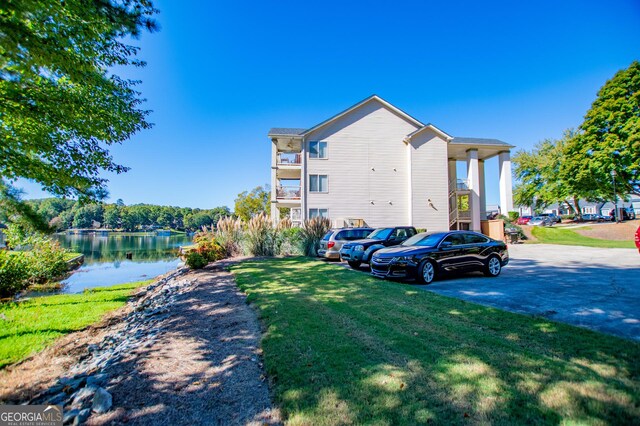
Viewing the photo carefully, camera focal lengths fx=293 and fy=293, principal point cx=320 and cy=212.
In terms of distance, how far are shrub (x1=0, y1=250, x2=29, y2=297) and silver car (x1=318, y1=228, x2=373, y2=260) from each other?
39.7ft

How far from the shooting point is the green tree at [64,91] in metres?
3.16

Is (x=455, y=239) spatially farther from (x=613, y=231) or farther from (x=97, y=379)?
(x=613, y=231)

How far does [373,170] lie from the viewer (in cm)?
2433

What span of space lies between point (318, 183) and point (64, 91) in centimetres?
1798

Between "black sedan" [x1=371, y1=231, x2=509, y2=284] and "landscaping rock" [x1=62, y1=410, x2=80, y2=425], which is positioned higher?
"black sedan" [x1=371, y1=231, x2=509, y2=284]

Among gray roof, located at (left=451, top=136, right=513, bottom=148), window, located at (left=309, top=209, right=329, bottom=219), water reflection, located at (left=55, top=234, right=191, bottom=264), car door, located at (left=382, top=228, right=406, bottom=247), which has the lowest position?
water reflection, located at (left=55, top=234, right=191, bottom=264)

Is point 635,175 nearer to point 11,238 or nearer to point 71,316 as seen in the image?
point 71,316

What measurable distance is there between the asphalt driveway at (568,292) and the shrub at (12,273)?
14.5 meters

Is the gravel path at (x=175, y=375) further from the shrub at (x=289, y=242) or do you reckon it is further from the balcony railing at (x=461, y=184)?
the balcony railing at (x=461, y=184)

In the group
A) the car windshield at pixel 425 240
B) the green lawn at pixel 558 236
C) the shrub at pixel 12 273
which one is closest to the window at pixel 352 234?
the car windshield at pixel 425 240

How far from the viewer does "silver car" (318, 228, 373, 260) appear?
551 inches

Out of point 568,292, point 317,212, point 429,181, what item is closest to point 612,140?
point 429,181

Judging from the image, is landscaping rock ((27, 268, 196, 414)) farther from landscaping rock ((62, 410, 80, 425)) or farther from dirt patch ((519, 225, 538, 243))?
dirt patch ((519, 225, 538, 243))

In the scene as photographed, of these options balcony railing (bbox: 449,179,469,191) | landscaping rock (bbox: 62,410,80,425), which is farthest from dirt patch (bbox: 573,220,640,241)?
landscaping rock (bbox: 62,410,80,425)
